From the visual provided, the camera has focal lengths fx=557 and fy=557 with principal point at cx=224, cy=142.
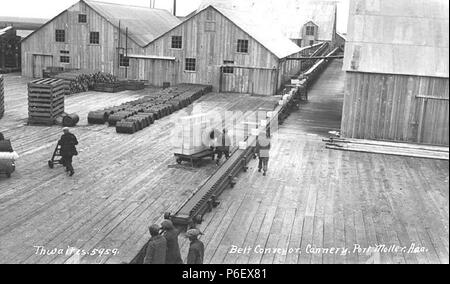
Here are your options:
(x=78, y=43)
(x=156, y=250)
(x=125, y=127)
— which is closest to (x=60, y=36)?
(x=78, y=43)

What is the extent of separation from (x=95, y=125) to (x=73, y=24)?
20.8 meters

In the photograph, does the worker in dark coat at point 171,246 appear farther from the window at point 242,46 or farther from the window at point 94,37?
the window at point 94,37

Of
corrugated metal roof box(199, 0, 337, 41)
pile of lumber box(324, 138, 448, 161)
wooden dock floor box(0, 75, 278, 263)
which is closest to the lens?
wooden dock floor box(0, 75, 278, 263)

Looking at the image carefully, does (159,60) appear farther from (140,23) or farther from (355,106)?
(355,106)

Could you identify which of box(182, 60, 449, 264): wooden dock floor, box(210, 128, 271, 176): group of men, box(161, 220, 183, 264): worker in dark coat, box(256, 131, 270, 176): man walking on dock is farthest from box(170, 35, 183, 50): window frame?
box(161, 220, 183, 264): worker in dark coat

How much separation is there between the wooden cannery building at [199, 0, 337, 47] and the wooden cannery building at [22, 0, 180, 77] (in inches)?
1315

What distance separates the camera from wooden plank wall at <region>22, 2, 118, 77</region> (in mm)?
43406

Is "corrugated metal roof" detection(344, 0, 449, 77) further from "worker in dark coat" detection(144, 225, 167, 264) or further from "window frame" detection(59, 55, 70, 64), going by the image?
"window frame" detection(59, 55, 70, 64)

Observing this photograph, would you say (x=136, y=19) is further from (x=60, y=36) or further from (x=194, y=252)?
(x=194, y=252)

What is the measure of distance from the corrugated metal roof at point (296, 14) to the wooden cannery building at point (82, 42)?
115ft

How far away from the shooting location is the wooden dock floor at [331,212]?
1177 cm

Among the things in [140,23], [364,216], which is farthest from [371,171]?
[140,23]

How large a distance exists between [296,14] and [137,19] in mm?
35777

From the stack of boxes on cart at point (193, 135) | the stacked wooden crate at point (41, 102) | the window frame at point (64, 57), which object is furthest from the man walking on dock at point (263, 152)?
the window frame at point (64, 57)
